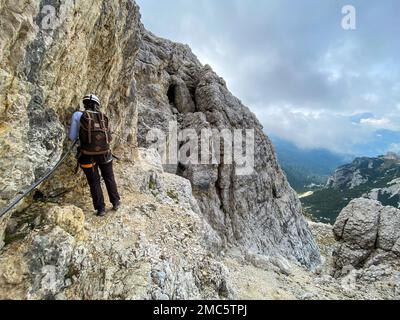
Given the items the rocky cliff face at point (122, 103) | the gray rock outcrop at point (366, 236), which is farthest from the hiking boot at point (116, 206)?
the gray rock outcrop at point (366, 236)

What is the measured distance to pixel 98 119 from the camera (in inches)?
345

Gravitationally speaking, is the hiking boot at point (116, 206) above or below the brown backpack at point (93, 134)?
below

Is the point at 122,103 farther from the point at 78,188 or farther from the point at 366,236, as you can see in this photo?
the point at 366,236

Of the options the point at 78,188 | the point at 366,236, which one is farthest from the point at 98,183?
the point at 366,236

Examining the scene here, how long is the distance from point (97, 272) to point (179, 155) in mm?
23614

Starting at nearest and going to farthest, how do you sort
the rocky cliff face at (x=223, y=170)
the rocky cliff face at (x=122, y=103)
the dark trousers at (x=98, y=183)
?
the rocky cliff face at (x=122, y=103) < the dark trousers at (x=98, y=183) < the rocky cliff face at (x=223, y=170)

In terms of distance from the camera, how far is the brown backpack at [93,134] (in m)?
8.55

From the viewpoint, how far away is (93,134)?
8.62 metres

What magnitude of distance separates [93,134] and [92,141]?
23cm

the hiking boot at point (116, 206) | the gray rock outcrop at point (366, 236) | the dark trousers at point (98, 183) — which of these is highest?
the dark trousers at point (98, 183)

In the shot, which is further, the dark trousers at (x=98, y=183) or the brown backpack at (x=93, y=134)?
the dark trousers at (x=98, y=183)

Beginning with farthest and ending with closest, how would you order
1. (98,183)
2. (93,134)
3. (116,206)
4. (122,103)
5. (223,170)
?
1. (223,170)
2. (122,103)
3. (116,206)
4. (98,183)
5. (93,134)

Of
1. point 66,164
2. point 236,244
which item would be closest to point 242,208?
point 236,244

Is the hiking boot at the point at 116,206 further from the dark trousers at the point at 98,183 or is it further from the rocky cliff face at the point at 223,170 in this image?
the rocky cliff face at the point at 223,170
